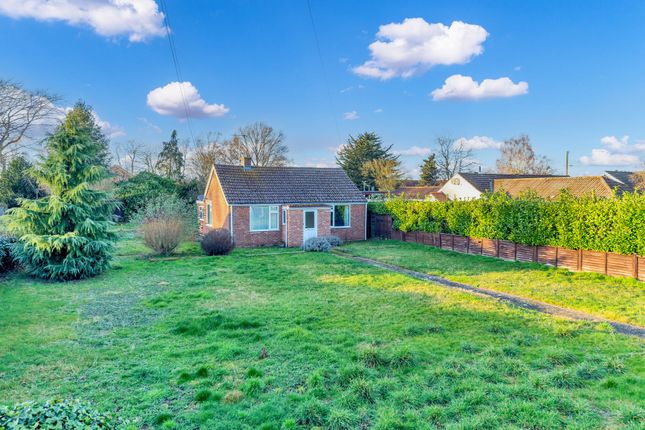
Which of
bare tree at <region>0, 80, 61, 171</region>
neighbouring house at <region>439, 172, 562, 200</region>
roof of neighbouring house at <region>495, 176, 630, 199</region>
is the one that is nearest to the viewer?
bare tree at <region>0, 80, 61, 171</region>

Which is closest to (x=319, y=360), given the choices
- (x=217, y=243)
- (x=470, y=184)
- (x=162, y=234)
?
(x=217, y=243)

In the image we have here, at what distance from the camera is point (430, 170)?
57.8 metres

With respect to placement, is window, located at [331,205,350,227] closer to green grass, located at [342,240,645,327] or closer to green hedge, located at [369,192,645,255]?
green hedge, located at [369,192,645,255]

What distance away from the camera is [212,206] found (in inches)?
898

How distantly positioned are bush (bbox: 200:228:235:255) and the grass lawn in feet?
22.9

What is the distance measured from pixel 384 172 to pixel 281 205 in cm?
3247

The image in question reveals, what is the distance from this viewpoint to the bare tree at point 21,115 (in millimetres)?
21953

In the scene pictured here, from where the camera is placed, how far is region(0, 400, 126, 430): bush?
7.56 feet

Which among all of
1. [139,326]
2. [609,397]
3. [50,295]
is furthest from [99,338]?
[609,397]

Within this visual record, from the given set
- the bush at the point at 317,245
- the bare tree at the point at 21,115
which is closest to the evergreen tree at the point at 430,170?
the bush at the point at 317,245

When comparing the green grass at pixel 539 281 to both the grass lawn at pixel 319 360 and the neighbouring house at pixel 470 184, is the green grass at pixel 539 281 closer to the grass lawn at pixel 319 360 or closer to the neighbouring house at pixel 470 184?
the grass lawn at pixel 319 360

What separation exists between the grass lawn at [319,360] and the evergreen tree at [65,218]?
2015 mm

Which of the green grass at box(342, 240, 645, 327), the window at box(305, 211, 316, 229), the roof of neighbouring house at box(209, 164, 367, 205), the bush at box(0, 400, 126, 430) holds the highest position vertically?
the roof of neighbouring house at box(209, 164, 367, 205)

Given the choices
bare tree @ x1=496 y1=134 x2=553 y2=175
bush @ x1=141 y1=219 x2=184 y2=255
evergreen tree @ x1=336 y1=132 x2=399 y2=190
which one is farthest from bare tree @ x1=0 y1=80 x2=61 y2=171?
bare tree @ x1=496 y1=134 x2=553 y2=175
